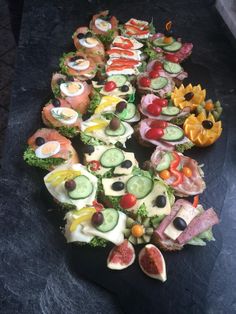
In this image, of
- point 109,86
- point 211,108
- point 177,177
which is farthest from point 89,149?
point 211,108

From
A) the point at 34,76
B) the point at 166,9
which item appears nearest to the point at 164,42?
the point at 166,9

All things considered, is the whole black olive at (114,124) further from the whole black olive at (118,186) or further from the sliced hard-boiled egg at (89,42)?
the sliced hard-boiled egg at (89,42)

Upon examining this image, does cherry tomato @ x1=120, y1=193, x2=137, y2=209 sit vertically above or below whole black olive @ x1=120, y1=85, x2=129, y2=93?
below

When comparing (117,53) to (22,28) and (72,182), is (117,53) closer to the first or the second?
(22,28)

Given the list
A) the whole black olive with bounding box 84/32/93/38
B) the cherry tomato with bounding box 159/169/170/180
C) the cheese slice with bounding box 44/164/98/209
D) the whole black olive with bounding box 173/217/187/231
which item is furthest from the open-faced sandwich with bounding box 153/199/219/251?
the whole black olive with bounding box 84/32/93/38

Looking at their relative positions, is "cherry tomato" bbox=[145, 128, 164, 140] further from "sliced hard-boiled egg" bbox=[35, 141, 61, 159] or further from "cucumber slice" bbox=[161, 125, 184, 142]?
"sliced hard-boiled egg" bbox=[35, 141, 61, 159]
